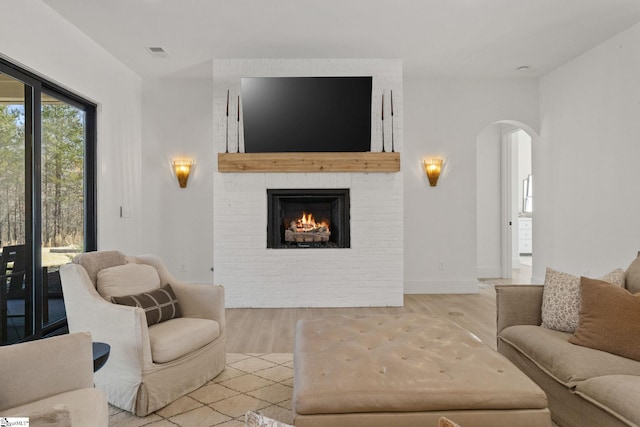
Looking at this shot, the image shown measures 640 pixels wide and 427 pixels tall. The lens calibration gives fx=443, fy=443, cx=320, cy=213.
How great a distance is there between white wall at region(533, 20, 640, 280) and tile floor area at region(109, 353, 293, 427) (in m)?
3.54

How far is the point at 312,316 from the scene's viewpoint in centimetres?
464

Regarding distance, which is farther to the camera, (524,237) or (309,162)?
(524,237)

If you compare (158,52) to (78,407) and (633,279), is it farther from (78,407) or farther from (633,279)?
(633,279)

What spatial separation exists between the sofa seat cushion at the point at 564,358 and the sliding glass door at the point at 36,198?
11.8ft

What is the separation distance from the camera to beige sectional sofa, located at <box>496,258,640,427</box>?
1771 millimetres

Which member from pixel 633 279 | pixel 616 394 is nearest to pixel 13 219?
pixel 616 394

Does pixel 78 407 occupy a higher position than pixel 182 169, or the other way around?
pixel 182 169

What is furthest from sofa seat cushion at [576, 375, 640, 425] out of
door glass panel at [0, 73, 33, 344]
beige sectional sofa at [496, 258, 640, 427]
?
door glass panel at [0, 73, 33, 344]

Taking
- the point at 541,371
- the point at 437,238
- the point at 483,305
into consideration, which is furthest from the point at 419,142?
the point at 541,371

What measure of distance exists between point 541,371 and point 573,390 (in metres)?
0.27

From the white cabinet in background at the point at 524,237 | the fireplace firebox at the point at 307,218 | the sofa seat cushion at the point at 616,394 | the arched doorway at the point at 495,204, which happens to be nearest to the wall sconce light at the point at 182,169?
the fireplace firebox at the point at 307,218

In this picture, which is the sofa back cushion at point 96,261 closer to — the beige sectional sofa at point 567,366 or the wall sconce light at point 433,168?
the beige sectional sofa at point 567,366

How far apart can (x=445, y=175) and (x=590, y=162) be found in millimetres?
1687

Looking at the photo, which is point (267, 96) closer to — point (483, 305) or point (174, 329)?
point (174, 329)
